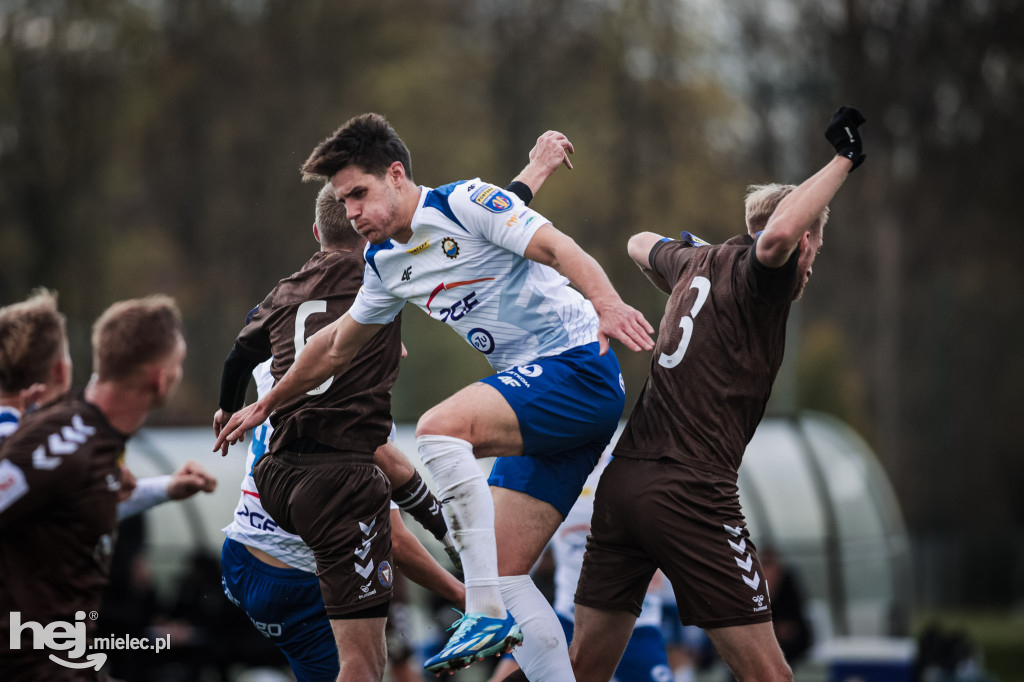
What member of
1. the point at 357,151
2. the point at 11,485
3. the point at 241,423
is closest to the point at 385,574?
the point at 241,423

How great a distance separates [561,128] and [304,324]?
1869cm

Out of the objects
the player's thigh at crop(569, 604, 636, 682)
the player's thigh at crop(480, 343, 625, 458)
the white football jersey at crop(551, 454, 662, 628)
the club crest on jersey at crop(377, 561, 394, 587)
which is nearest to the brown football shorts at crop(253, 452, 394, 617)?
the club crest on jersey at crop(377, 561, 394, 587)

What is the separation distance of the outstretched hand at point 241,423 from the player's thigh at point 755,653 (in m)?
2.03

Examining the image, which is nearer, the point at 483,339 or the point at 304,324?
the point at 483,339

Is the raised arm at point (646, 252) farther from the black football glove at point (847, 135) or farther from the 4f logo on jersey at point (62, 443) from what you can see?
the 4f logo on jersey at point (62, 443)

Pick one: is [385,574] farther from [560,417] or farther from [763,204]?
[763,204]

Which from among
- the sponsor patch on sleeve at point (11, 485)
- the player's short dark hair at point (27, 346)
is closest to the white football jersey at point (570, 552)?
the player's short dark hair at point (27, 346)

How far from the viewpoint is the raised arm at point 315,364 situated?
4953mm

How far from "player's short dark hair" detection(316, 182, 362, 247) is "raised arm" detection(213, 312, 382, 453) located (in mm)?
588

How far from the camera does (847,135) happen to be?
15.2 feet

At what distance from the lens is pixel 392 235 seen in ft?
16.3

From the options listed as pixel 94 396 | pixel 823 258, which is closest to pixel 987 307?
pixel 823 258

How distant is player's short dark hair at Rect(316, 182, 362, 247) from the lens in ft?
17.9

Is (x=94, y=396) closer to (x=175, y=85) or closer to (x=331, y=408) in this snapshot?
(x=331, y=408)
